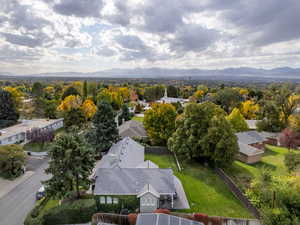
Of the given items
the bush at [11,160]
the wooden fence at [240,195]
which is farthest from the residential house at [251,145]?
the bush at [11,160]

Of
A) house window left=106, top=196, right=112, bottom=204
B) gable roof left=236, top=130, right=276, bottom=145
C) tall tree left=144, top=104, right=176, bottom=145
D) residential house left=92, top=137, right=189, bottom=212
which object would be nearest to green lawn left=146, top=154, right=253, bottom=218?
residential house left=92, top=137, right=189, bottom=212

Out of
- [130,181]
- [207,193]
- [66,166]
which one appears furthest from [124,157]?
[207,193]

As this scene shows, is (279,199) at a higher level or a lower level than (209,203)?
higher

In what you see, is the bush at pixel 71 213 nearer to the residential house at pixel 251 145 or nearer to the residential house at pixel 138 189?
the residential house at pixel 138 189

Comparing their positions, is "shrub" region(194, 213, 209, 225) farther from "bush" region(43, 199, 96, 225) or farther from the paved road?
the paved road

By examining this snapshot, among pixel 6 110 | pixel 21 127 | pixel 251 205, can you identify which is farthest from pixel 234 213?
pixel 6 110

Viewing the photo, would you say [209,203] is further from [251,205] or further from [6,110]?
[6,110]
